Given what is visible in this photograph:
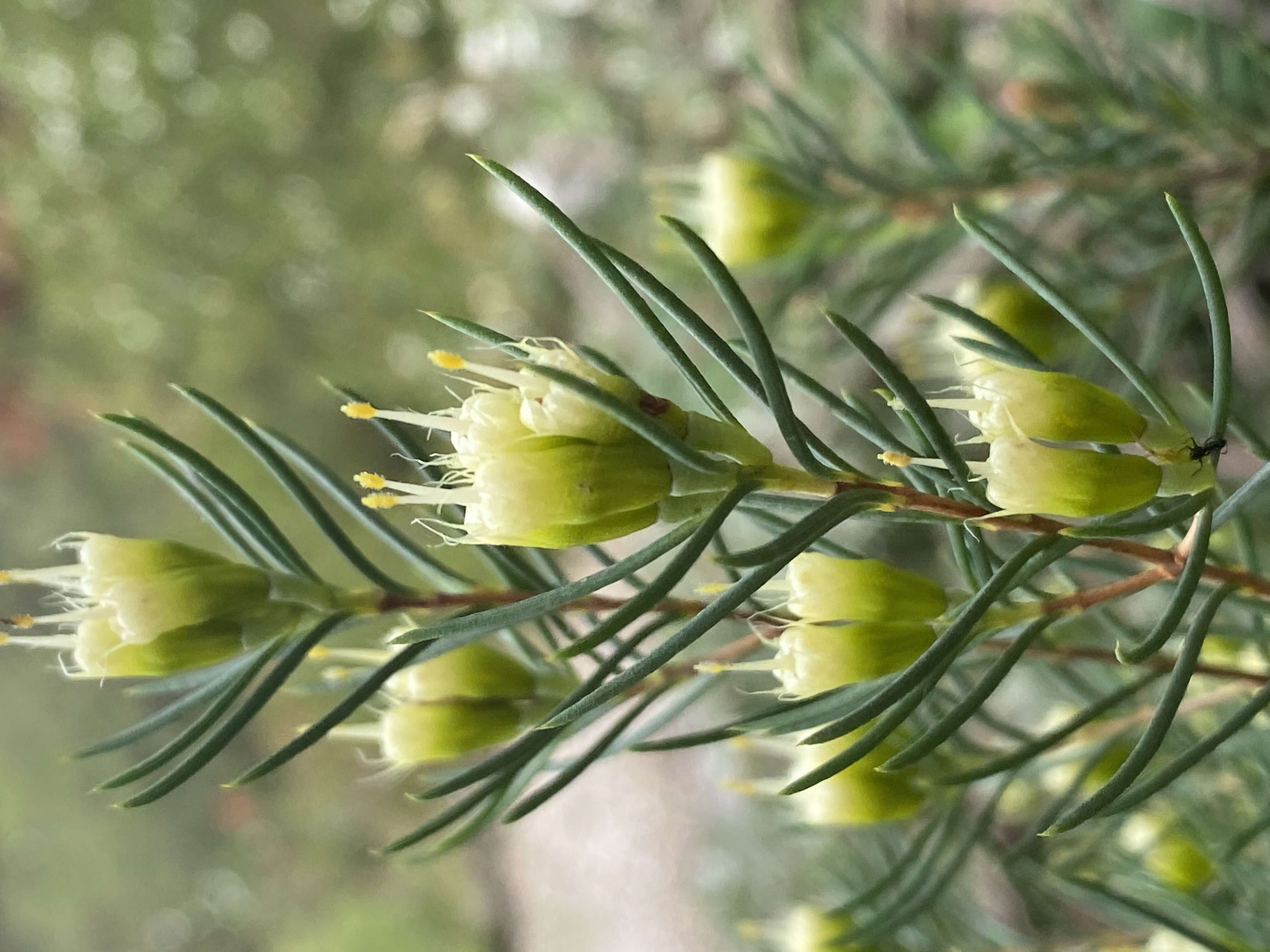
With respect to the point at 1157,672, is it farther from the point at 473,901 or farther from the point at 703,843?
the point at 473,901

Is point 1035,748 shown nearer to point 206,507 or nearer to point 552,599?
point 552,599

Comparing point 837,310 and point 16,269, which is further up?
point 837,310

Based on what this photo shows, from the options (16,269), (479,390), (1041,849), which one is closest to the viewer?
(479,390)

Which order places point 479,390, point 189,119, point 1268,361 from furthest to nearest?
point 189,119, point 1268,361, point 479,390

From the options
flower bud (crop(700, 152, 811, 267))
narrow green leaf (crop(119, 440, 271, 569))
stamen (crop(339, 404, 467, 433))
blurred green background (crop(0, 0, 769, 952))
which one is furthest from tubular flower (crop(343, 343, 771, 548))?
blurred green background (crop(0, 0, 769, 952))

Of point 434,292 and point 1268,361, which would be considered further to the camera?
point 434,292

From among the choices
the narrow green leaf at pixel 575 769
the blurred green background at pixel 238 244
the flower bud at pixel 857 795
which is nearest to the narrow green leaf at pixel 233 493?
the narrow green leaf at pixel 575 769

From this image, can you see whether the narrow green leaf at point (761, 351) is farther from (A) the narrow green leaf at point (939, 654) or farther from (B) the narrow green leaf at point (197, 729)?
(B) the narrow green leaf at point (197, 729)

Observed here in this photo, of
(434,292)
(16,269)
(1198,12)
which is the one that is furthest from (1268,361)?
(16,269)
